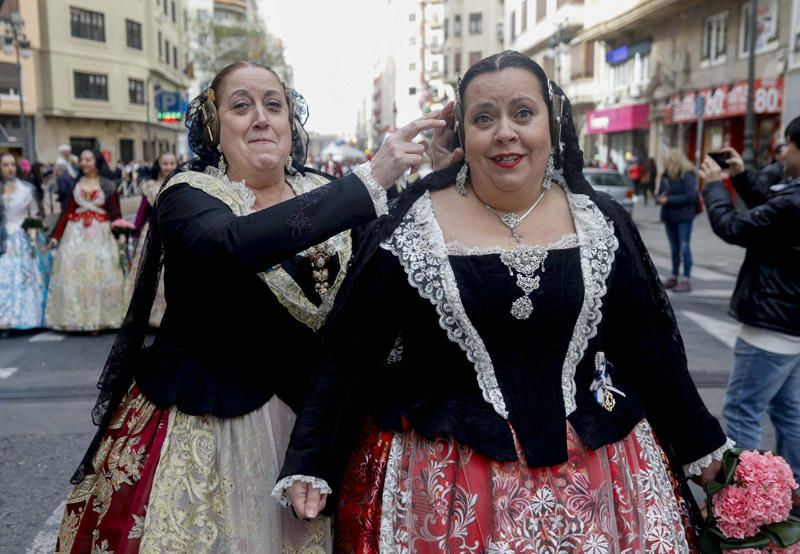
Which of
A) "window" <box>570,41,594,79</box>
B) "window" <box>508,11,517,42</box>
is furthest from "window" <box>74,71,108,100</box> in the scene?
"window" <box>570,41,594,79</box>

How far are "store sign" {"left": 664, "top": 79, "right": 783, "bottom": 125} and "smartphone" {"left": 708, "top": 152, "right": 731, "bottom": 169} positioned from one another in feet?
46.8

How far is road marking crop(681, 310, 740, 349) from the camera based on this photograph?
25.2ft

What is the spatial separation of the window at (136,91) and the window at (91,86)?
1815 mm

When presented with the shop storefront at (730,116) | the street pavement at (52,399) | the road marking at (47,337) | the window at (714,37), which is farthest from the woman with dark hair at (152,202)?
the window at (714,37)

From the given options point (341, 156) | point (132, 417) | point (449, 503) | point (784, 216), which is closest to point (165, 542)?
point (132, 417)

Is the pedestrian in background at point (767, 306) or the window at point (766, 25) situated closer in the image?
the pedestrian in background at point (767, 306)

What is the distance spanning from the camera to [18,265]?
852 centimetres

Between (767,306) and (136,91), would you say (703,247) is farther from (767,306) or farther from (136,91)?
(136,91)

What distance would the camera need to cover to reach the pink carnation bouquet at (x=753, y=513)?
218cm

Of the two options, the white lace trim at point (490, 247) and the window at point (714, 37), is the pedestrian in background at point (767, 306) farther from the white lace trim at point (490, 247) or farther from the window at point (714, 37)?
the window at point (714, 37)

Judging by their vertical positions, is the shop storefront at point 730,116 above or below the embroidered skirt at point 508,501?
above

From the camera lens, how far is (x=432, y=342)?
216cm

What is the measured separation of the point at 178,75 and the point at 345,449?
53606mm

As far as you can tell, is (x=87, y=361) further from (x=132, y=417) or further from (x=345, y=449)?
(x=345, y=449)
